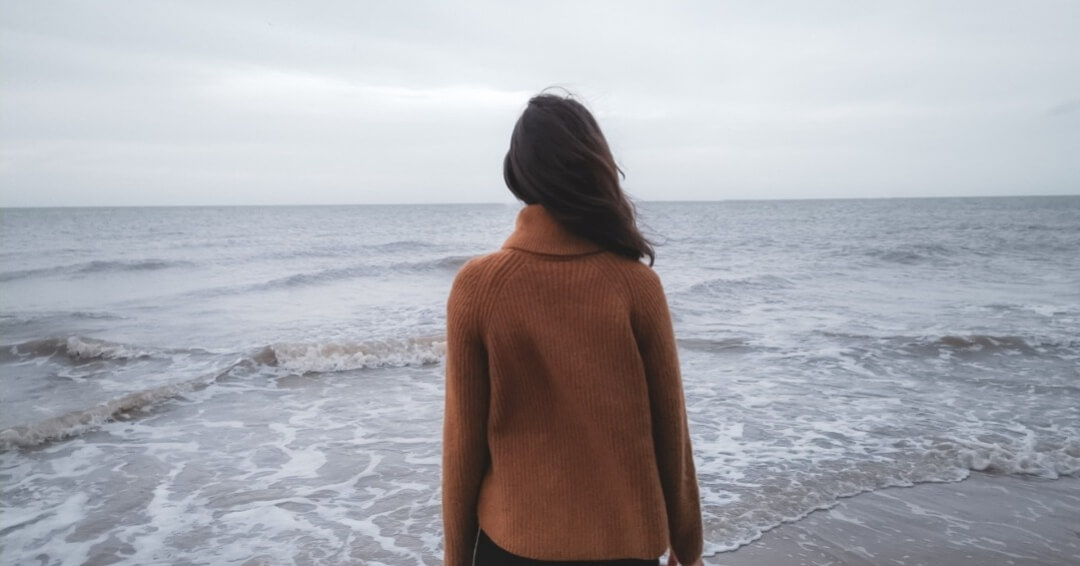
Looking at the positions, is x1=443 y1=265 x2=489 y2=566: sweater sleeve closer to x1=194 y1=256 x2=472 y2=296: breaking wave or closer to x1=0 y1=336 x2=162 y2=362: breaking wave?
x1=0 y1=336 x2=162 y2=362: breaking wave

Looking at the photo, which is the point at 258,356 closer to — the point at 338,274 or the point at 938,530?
the point at 938,530

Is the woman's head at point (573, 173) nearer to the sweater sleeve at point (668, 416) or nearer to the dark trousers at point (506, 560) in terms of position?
the sweater sleeve at point (668, 416)

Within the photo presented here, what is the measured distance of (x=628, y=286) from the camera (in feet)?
4.83

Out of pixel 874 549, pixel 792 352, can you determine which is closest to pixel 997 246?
pixel 792 352

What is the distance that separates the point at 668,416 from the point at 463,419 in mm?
473

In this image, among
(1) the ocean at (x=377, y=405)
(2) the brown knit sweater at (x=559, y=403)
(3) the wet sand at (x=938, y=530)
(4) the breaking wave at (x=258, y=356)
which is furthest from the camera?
(4) the breaking wave at (x=258, y=356)

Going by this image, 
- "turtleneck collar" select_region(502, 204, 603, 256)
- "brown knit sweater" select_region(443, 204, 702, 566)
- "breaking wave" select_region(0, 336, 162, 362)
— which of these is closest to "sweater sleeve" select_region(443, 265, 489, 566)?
"brown knit sweater" select_region(443, 204, 702, 566)

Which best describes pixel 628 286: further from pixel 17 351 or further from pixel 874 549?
pixel 17 351

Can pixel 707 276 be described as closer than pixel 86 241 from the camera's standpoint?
Yes

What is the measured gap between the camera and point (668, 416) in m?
1.61

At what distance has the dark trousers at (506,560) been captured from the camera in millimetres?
1587

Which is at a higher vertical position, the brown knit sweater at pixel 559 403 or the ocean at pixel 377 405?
the brown knit sweater at pixel 559 403

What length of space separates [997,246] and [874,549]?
28111mm

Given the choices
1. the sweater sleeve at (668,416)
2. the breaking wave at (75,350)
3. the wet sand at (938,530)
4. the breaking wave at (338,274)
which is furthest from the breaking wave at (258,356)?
the sweater sleeve at (668,416)
